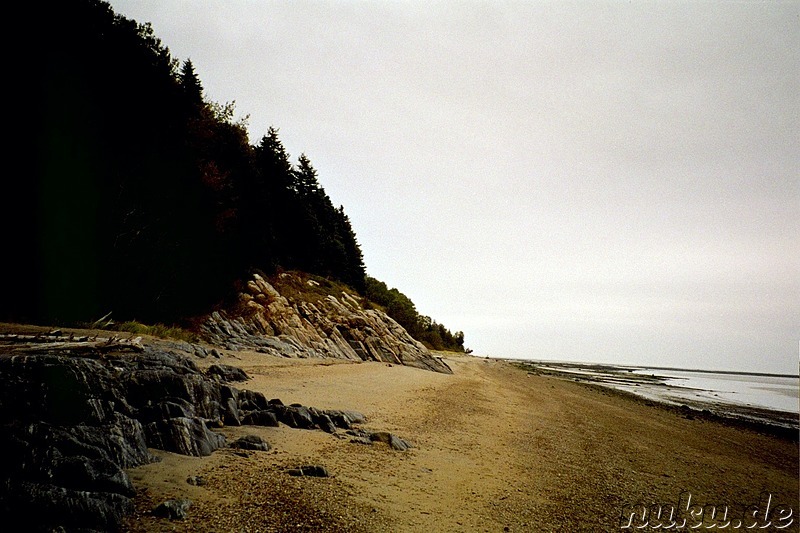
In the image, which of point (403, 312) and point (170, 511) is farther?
point (403, 312)

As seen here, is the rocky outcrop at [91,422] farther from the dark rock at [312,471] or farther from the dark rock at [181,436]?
the dark rock at [312,471]

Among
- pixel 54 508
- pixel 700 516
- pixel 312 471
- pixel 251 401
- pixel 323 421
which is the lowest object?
pixel 700 516

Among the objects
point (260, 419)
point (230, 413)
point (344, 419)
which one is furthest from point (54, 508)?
point (344, 419)

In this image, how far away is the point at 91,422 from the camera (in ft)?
17.3

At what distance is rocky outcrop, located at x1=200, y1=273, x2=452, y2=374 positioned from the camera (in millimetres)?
23234

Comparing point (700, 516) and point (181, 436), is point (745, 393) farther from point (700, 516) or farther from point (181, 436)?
point (181, 436)

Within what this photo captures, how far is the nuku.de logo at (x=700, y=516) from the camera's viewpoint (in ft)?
20.6

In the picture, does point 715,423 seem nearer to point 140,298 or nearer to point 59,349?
point 59,349

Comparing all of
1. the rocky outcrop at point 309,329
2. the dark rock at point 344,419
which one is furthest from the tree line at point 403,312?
the dark rock at point 344,419

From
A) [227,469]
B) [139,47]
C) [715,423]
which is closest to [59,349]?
[227,469]

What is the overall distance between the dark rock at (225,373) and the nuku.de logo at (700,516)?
11.6 meters

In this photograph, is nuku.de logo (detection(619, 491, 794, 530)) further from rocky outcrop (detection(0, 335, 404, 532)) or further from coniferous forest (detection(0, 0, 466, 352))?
coniferous forest (detection(0, 0, 466, 352))

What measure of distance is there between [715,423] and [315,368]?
21.4 m

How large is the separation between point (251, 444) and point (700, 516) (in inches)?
337
